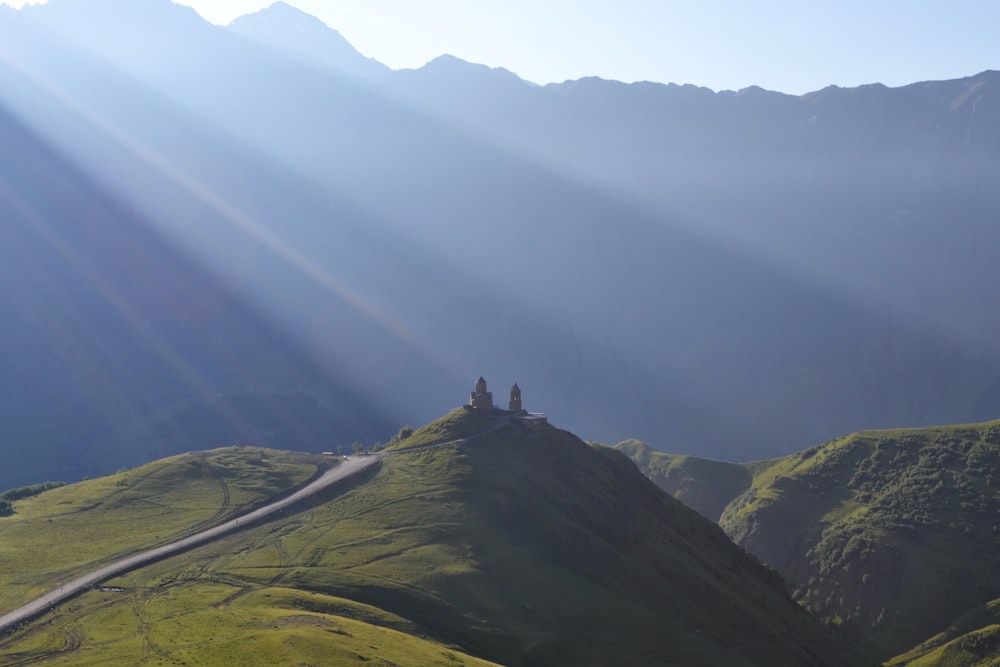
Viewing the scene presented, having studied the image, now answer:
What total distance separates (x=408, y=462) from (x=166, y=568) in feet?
161

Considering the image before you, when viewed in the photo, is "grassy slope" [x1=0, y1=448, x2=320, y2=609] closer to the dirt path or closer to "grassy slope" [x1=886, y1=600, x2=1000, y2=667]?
the dirt path

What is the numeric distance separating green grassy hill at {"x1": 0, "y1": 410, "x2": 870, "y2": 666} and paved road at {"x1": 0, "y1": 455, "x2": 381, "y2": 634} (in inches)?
96.0

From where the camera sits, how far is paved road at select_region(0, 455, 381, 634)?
292 ft

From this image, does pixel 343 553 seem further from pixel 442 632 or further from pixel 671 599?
pixel 671 599

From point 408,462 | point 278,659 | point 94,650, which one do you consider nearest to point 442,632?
point 278,659

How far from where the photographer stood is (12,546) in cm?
11019

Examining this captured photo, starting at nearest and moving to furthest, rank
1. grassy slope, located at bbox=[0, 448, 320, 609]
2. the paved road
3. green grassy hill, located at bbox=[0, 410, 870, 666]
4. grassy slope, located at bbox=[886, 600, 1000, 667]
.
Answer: green grassy hill, located at bbox=[0, 410, 870, 666]
the paved road
grassy slope, located at bbox=[0, 448, 320, 609]
grassy slope, located at bbox=[886, 600, 1000, 667]

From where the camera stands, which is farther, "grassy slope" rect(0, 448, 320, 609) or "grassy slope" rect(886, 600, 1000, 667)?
"grassy slope" rect(886, 600, 1000, 667)

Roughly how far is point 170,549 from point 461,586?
34.4 metres

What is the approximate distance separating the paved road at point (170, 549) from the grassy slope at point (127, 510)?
1934mm

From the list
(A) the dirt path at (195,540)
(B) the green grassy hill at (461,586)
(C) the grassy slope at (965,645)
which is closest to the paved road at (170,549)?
(A) the dirt path at (195,540)

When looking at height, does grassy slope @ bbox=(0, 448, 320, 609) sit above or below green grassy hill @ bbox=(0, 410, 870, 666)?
below

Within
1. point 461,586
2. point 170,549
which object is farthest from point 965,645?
point 170,549

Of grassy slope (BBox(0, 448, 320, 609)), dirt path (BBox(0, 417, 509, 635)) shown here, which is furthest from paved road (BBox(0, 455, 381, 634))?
grassy slope (BBox(0, 448, 320, 609))
